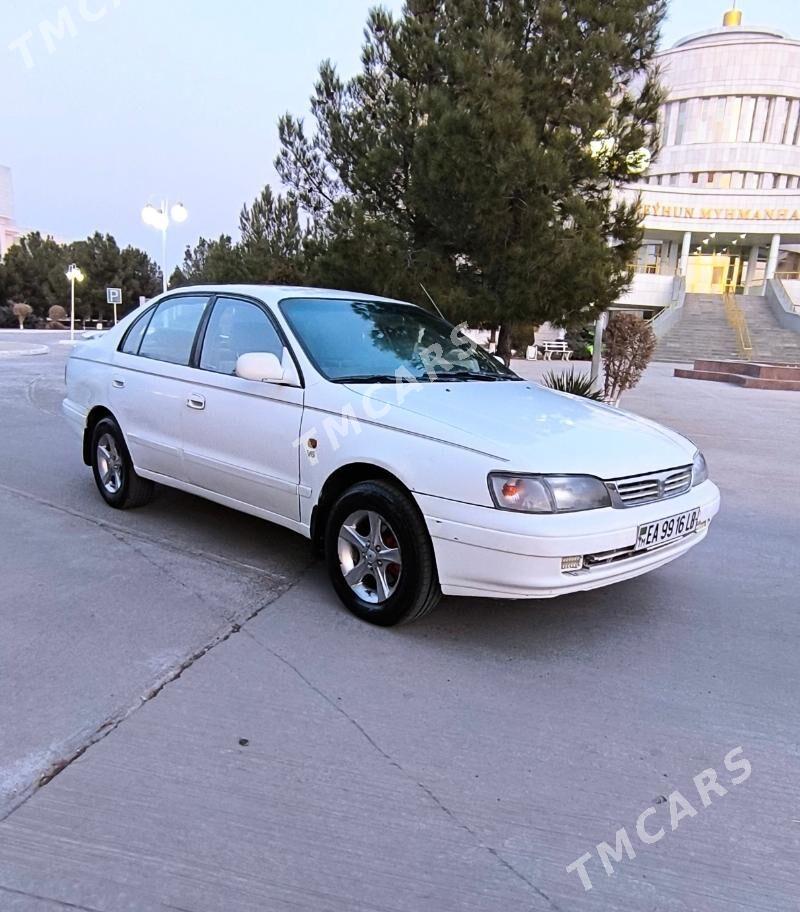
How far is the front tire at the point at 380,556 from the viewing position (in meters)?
3.23

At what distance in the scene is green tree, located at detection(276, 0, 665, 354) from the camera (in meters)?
7.17

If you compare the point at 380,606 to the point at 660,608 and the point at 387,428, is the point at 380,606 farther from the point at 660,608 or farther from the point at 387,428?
the point at 660,608

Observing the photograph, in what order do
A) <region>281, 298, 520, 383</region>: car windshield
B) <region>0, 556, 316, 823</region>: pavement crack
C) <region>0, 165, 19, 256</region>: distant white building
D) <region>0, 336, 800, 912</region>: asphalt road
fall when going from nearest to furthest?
1. <region>0, 336, 800, 912</region>: asphalt road
2. <region>0, 556, 316, 823</region>: pavement crack
3. <region>281, 298, 520, 383</region>: car windshield
4. <region>0, 165, 19, 256</region>: distant white building

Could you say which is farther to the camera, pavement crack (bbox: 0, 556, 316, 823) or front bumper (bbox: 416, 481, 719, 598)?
front bumper (bbox: 416, 481, 719, 598)

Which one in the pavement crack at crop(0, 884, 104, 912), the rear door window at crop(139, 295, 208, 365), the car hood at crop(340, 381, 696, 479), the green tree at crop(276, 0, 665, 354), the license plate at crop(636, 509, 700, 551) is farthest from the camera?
the green tree at crop(276, 0, 665, 354)

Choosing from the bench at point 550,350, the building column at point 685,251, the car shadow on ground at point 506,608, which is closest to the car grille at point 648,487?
the car shadow on ground at point 506,608

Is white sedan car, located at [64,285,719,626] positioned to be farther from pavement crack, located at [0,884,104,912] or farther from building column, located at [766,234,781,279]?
building column, located at [766,234,781,279]

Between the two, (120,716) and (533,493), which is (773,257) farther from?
(120,716)

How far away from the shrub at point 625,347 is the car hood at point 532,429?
22.9 feet

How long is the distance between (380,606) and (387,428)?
882 mm

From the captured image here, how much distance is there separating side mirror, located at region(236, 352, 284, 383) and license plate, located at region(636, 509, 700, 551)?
2.02 metres

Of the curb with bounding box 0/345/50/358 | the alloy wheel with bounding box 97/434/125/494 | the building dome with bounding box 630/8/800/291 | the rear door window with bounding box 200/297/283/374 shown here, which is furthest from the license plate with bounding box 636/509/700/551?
the building dome with bounding box 630/8/800/291

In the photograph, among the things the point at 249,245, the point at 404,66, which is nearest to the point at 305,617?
the point at 404,66

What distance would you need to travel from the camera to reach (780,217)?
4738 cm
